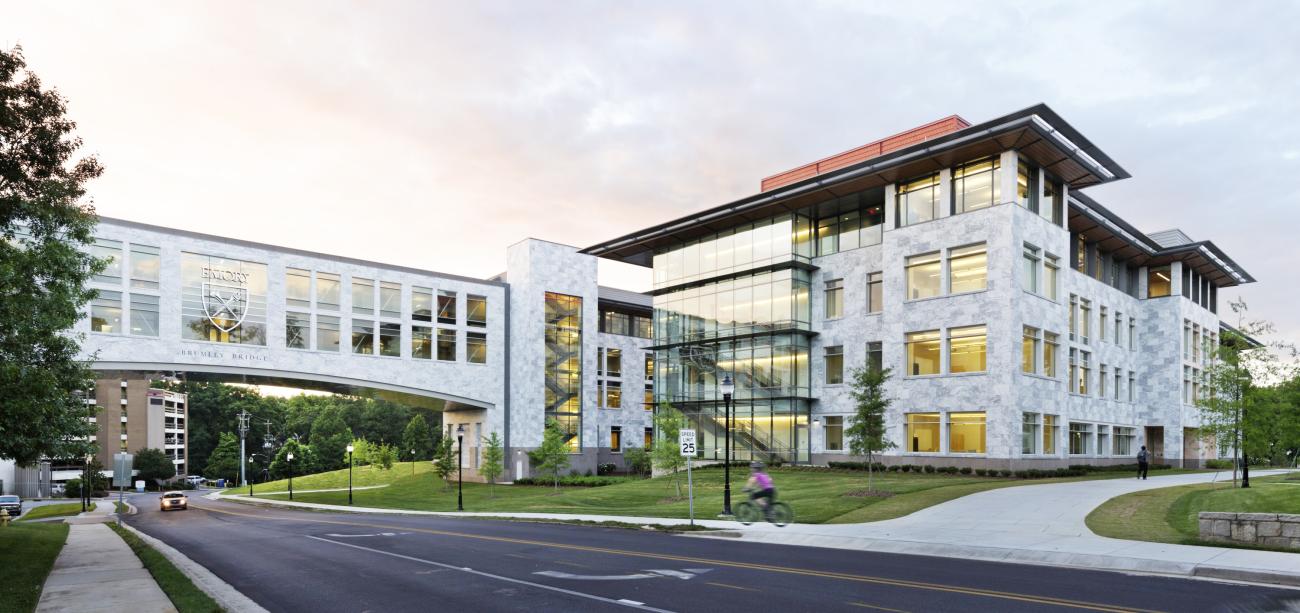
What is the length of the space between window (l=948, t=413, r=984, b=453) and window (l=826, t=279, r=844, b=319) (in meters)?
9.76

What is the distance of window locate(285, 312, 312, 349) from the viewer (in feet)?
180

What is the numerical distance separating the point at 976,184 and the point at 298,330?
45235 mm

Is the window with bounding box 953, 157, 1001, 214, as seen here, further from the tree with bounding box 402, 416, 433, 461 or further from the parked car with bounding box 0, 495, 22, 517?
the tree with bounding box 402, 416, 433, 461

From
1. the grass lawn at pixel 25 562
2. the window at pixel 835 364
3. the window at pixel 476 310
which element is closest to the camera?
the grass lawn at pixel 25 562

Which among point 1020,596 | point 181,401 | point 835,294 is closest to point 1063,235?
point 835,294

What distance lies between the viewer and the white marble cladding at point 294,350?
48219 mm

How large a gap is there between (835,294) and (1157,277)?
30.8 meters

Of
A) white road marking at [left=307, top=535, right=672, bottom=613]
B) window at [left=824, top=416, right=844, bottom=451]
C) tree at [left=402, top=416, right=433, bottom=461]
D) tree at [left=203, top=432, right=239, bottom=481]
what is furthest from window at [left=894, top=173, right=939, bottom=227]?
tree at [left=203, top=432, right=239, bottom=481]

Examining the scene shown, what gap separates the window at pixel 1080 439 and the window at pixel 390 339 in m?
47.1

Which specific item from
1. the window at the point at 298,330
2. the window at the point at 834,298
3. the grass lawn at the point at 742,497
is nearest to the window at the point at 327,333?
the window at the point at 298,330

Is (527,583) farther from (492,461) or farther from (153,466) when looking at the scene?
(153,466)

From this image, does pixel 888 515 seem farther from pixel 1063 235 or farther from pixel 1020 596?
pixel 1063 235

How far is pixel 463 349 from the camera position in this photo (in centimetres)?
6359

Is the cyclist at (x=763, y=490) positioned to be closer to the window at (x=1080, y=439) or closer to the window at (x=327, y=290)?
the window at (x=1080, y=439)
